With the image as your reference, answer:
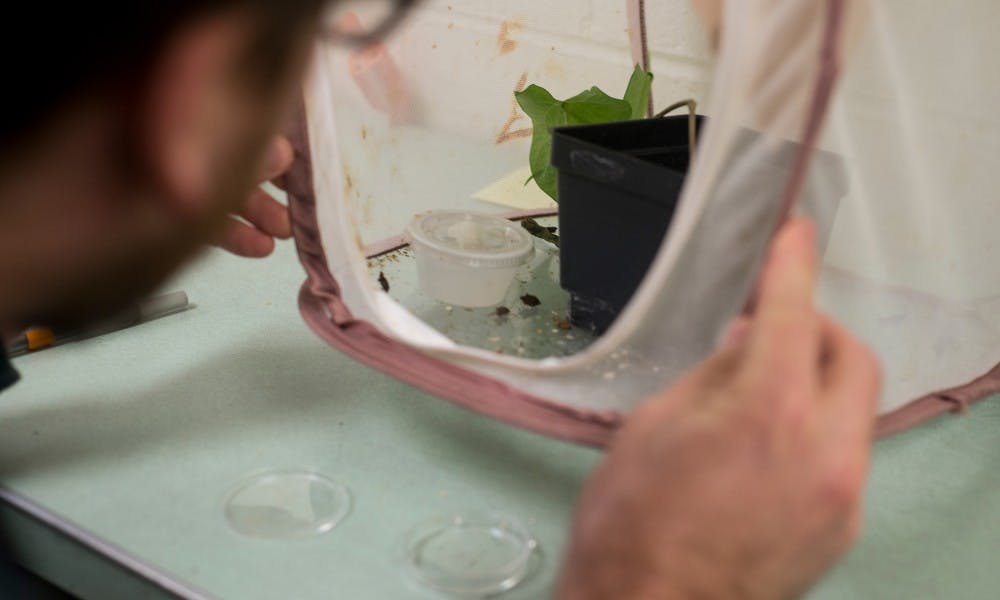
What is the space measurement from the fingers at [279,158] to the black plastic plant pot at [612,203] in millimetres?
193

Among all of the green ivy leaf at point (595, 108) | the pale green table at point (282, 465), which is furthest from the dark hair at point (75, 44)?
the green ivy leaf at point (595, 108)

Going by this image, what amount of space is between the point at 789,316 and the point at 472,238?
0.43 m

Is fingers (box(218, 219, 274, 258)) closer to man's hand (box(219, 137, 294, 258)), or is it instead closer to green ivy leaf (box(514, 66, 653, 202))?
man's hand (box(219, 137, 294, 258))

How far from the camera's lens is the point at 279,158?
737mm

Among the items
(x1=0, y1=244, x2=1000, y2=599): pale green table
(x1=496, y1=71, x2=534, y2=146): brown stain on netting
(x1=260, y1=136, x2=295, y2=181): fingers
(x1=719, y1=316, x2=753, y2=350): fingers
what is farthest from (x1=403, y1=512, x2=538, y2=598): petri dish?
(x1=496, y1=71, x2=534, y2=146): brown stain on netting

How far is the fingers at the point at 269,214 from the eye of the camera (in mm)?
795

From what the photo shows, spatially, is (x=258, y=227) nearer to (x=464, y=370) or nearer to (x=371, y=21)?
(x=464, y=370)

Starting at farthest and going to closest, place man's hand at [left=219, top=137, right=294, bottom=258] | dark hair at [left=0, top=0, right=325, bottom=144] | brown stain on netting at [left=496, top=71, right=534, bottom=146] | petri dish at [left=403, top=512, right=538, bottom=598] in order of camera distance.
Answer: brown stain on netting at [left=496, top=71, right=534, bottom=146] → man's hand at [left=219, top=137, right=294, bottom=258] → petri dish at [left=403, top=512, right=538, bottom=598] → dark hair at [left=0, top=0, right=325, bottom=144]

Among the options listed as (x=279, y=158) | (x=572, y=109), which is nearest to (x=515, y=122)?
(x=572, y=109)

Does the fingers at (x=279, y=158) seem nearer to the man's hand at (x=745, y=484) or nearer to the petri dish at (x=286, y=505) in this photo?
the petri dish at (x=286, y=505)

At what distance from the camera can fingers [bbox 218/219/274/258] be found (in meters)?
0.80

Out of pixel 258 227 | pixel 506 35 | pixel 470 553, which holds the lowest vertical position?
pixel 470 553

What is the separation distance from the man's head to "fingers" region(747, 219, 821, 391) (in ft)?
0.77

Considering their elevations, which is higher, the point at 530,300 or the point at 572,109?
the point at 572,109
